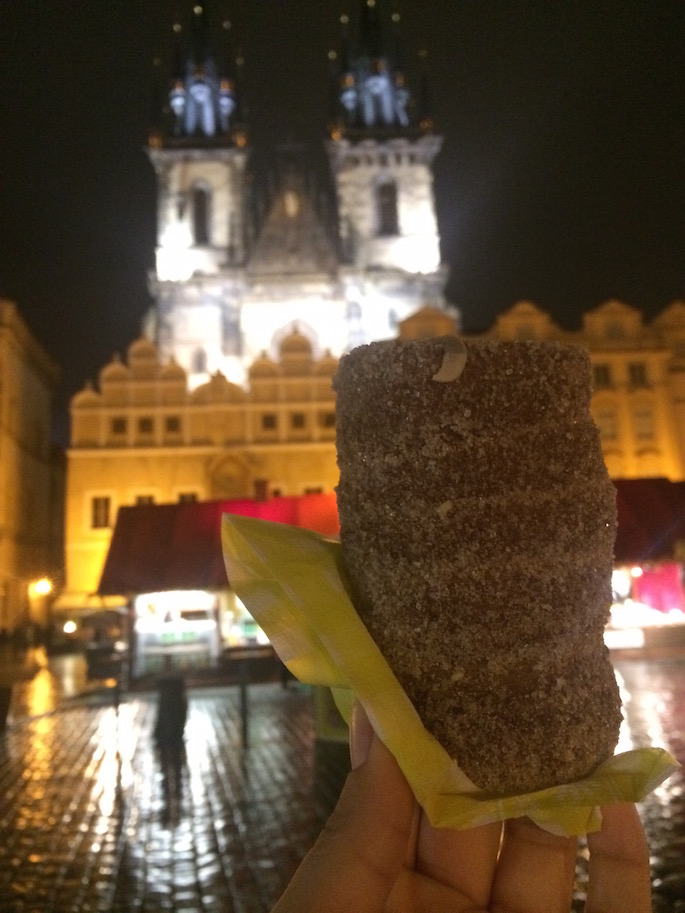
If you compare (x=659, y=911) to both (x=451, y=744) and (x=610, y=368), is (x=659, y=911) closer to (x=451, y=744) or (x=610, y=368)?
(x=451, y=744)

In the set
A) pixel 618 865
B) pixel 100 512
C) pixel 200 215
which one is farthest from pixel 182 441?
pixel 618 865

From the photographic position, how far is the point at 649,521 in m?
12.6

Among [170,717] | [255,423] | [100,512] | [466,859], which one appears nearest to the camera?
[466,859]

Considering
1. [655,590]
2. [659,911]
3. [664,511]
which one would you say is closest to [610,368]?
[655,590]

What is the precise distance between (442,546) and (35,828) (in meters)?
6.15

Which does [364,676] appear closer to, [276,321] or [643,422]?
[643,422]

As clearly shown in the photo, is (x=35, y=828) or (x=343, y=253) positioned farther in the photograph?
(x=343, y=253)

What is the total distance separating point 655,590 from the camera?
18.2m

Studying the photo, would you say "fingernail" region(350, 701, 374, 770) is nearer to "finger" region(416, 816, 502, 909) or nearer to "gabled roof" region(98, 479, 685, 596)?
"finger" region(416, 816, 502, 909)

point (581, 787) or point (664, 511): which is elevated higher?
point (664, 511)

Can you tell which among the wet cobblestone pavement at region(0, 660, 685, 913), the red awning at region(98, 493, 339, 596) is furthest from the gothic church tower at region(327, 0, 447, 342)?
the wet cobblestone pavement at region(0, 660, 685, 913)

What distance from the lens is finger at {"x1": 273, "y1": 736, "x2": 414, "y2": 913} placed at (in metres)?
1.38

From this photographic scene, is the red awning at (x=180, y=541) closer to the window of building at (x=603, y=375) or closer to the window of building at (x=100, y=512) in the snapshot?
the window of building at (x=100, y=512)

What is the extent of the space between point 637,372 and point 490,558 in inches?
1144
